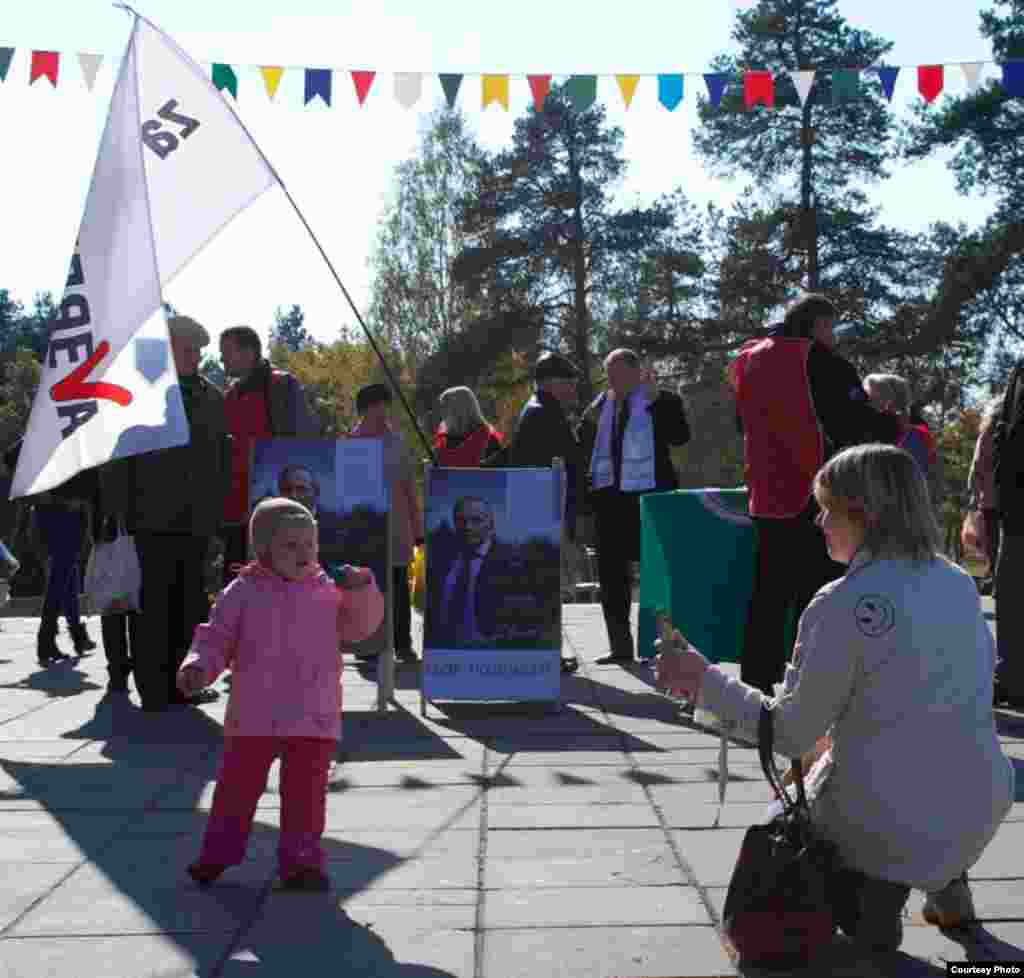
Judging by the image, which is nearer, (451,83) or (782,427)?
(782,427)

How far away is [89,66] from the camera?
13.0m

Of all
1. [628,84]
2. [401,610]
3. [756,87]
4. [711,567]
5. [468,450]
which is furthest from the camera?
[756,87]

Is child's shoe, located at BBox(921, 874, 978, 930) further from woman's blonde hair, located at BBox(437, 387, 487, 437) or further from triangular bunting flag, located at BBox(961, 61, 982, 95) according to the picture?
triangular bunting flag, located at BBox(961, 61, 982, 95)

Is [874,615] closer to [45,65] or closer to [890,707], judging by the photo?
[890,707]

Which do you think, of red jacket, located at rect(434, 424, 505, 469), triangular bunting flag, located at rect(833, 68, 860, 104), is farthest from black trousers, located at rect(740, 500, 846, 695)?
triangular bunting flag, located at rect(833, 68, 860, 104)

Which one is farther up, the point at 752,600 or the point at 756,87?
the point at 756,87

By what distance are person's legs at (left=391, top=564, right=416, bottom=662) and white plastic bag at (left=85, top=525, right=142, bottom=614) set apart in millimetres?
2479

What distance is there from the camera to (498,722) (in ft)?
27.5

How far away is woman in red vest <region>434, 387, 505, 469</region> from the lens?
1051cm

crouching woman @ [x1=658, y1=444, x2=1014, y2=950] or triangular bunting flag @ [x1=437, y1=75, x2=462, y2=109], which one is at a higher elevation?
triangular bunting flag @ [x1=437, y1=75, x2=462, y2=109]

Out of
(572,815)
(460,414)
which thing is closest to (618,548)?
(460,414)

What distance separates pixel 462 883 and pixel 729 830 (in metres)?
1.03

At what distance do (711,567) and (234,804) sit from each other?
4.73 m

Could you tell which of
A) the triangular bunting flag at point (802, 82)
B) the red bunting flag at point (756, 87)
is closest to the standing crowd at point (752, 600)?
the triangular bunting flag at point (802, 82)
